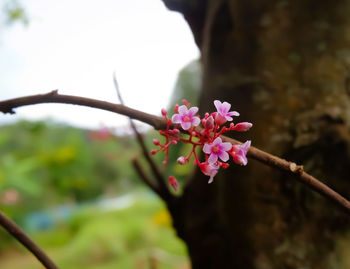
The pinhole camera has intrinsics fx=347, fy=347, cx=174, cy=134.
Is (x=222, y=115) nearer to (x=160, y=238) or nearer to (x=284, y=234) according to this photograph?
(x=284, y=234)

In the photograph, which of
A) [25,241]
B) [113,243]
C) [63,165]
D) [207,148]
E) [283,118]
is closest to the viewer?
[207,148]

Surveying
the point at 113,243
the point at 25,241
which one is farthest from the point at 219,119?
the point at 113,243

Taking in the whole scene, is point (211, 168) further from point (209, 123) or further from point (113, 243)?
point (113, 243)

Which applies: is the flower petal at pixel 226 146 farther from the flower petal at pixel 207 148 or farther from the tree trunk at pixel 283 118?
the tree trunk at pixel 283 118

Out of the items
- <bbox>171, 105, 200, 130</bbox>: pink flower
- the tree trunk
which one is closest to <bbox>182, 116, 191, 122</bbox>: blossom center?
<bbox>171, 105, 200, 130</bbox>: pink flower

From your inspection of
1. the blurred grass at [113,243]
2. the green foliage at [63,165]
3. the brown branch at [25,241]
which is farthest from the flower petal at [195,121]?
the green foliage at [63,165]

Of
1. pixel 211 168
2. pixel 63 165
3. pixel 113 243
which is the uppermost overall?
pixel 211 168

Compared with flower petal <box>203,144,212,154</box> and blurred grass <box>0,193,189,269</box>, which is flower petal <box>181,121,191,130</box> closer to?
flower petal <box>203,144,212,154</box>

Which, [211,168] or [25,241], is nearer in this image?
[211,168]
